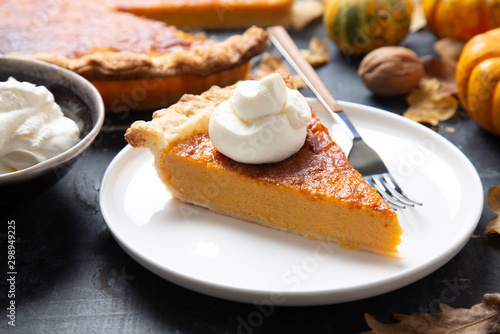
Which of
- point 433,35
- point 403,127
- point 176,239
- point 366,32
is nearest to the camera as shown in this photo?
point 176,239

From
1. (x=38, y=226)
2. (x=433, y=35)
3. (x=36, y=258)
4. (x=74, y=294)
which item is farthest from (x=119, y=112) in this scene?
(x=433, y=35)

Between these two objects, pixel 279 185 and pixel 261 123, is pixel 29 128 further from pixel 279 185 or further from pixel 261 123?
pixel 279 185

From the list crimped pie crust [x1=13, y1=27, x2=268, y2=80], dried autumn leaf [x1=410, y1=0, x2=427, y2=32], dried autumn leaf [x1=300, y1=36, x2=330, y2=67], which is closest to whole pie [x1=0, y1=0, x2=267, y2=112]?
crimped pie crust [x1=13, y1=27, x2=268, y2=80]

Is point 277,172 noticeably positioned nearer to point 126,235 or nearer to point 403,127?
point 126,235

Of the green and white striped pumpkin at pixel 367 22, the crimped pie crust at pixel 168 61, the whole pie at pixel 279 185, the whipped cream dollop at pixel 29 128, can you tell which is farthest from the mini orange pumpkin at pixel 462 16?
the whipped cream dollop at pixel 29 128

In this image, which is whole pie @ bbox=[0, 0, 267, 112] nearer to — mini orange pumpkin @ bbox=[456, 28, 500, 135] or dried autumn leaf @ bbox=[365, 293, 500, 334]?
mini orange pumpkin @ bbox=[456, 28, 500, 135]

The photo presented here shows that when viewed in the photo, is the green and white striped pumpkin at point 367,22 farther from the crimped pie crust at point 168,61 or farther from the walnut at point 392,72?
the crimped pie crust at point 168,61
